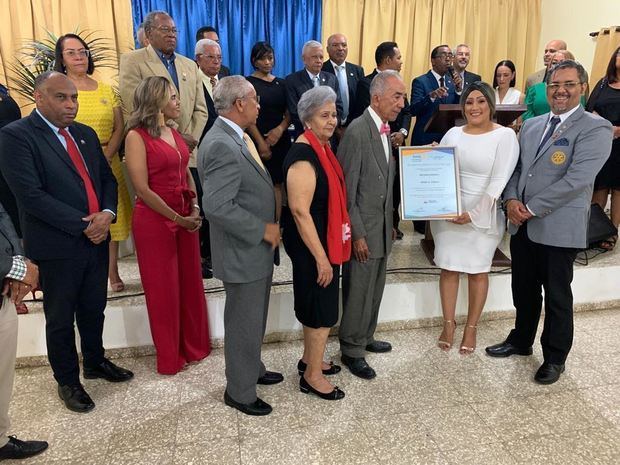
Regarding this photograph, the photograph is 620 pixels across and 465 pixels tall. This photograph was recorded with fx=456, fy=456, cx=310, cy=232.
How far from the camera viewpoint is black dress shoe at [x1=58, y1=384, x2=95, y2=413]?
221cm

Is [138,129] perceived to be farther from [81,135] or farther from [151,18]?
[151,18]

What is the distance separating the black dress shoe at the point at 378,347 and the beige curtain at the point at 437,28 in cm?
388

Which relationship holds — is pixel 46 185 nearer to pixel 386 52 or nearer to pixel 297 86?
pixel 297 86

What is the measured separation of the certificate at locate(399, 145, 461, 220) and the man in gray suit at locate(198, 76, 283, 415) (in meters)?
0.88

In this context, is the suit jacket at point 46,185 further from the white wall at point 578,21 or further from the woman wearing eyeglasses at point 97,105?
the white wall at point 578,21

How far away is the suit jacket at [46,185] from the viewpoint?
1.89 m

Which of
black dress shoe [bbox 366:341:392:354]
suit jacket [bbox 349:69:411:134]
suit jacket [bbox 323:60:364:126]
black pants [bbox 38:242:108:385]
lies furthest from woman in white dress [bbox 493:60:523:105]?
black pants [bbox 38:242:108:385]

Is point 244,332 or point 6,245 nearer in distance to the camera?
point 6,245

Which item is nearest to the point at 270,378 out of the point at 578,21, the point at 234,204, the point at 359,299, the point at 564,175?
the point at 359,299

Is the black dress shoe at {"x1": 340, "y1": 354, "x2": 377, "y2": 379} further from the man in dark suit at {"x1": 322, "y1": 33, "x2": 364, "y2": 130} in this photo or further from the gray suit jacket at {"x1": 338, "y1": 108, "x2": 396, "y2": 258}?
the man in dark suit at {"x1": 322, "y1": 33, "x2": 364, "y2": 130}

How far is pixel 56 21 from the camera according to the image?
4.90m

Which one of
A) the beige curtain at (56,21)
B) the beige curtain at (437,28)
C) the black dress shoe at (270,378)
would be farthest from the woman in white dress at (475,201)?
the beige curtain at (56,21)

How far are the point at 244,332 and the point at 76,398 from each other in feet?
3.03

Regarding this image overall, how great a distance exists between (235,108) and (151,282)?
105 centimetres
